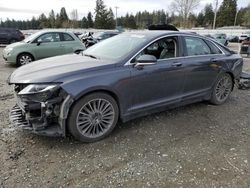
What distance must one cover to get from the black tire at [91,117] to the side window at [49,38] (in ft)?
21.6

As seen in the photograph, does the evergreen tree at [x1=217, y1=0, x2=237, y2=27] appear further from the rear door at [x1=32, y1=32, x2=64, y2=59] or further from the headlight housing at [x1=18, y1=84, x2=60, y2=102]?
the headlight housing at [x1=18, y1=84, x2=60, y2=102]

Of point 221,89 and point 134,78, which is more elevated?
point 134,78

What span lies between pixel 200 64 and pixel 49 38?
660 cm

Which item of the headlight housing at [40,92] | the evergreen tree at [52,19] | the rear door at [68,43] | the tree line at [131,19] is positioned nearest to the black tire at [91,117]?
the headlight housing at [40,92]

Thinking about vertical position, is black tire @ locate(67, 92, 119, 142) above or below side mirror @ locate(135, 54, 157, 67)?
below

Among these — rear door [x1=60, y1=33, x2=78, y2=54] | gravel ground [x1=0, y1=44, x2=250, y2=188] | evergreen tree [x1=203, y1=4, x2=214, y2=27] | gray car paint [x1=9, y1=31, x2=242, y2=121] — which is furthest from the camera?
evergreen tree [x1=203, y1=4, x2=214, y2=27]

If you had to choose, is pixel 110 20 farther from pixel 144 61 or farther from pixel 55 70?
pixel 55 70

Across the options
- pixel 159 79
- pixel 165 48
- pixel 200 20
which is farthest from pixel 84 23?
pixel 159 79

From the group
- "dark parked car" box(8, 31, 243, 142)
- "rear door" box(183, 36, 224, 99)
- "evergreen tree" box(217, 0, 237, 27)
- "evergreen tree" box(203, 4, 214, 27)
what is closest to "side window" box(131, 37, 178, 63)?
"dark parked car" box(8, 31, 243, 142)

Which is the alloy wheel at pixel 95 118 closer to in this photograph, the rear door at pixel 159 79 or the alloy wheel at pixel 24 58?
the rear door at pixel 159 79

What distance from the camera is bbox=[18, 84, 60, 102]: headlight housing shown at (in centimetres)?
281

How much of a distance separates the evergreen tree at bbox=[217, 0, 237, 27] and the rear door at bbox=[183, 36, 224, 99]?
73.6 metres

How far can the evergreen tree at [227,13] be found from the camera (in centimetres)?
6825

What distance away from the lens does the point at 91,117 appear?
3156mm
